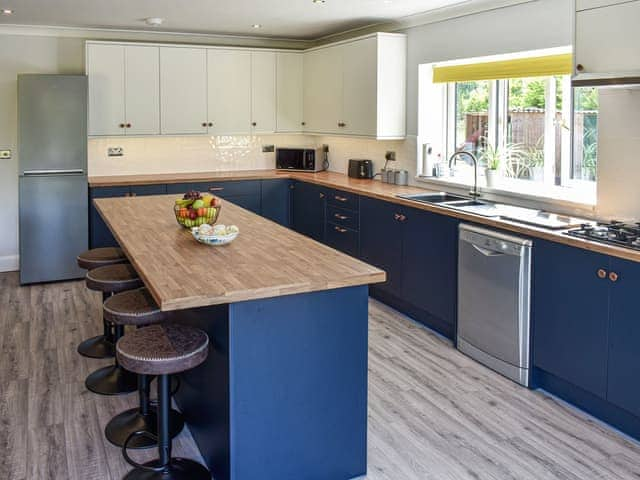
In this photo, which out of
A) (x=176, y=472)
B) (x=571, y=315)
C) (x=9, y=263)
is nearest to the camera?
(x=176, y=472)

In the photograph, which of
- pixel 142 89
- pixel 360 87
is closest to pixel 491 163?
pixel 360 87

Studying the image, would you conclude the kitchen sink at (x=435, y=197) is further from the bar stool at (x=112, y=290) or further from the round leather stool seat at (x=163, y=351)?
the round leather stool seat at (x=163, y=351)

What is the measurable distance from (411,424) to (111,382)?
174 cm

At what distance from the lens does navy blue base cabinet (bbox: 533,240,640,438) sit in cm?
323

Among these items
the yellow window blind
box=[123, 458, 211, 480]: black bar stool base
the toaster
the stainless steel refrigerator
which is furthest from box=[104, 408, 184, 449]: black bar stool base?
the toaster

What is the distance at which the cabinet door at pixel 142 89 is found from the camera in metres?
6.49

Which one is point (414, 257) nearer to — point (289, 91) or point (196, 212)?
point (196, 212)

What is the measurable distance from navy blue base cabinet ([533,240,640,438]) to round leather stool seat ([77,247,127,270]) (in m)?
2.55

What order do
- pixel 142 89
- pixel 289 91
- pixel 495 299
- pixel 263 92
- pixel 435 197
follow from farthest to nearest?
pixel 289 91 → pixel 263 92 → pixel 142 89 → pixel 435 197 → pixel 495 299

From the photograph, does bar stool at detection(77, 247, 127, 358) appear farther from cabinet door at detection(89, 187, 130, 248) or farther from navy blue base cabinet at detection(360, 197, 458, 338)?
navy blue base cabinet at detection(360, 197, 458, 338)

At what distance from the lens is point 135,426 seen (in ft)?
11.0

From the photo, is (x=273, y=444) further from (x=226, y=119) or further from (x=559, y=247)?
(x=226, y=119)

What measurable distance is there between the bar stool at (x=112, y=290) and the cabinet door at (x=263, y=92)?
11.2 ft

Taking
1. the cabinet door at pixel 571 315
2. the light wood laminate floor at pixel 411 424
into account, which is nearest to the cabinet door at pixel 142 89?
the light wood laminate floor at pixel 411 424
